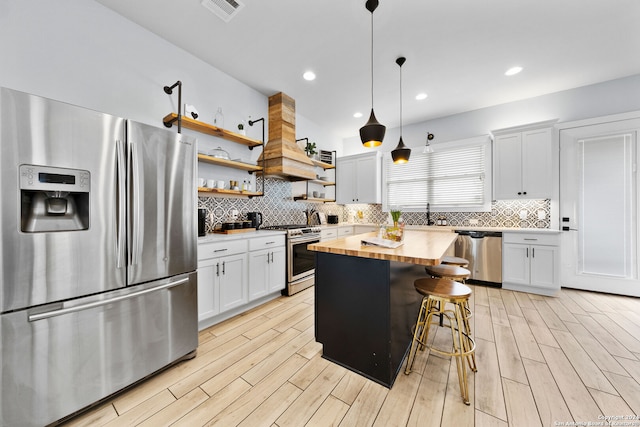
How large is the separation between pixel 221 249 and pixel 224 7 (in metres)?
2.30

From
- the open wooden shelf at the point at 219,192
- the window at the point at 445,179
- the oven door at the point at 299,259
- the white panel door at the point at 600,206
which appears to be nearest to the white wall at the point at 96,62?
the open wooden shelf at the point at 219,192

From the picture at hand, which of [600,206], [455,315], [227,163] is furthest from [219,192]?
[600,206]

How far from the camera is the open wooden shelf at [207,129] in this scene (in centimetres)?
255

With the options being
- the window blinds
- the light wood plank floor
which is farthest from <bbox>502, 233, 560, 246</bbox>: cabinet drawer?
the light wood plank floor

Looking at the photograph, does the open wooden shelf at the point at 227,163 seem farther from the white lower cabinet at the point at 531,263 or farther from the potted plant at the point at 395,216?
the white lower cabinet at the point at 531,263

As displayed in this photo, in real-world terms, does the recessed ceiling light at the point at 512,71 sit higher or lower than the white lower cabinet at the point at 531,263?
higher

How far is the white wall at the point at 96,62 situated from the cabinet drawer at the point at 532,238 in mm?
4552

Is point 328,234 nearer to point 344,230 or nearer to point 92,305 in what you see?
point 344,230

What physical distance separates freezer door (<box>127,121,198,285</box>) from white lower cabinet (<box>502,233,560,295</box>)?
14.1 ft

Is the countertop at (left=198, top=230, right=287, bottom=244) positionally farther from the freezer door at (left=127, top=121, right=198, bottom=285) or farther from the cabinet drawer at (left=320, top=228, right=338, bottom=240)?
the cabinet drawer at (left=320, top=228, right=338, bottom=240)

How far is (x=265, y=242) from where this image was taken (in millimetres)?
3027

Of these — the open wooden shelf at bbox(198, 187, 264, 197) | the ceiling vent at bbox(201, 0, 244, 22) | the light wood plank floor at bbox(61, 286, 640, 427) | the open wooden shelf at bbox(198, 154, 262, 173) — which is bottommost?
the light wood plank floor at bbox(61, 286, 640, 427)

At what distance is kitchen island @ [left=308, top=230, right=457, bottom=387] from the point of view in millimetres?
1613

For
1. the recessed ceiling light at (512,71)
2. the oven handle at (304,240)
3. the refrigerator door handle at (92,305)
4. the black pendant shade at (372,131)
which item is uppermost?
the recessed ceiling light at (512,71)
